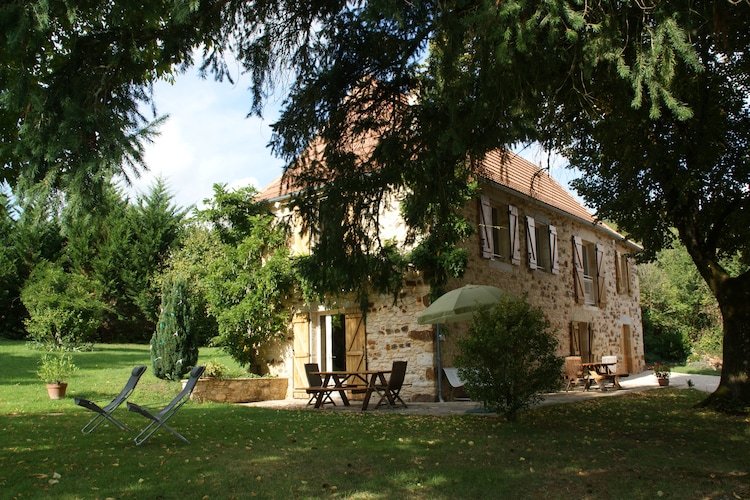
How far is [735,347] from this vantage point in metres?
8.55

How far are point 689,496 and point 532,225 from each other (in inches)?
416

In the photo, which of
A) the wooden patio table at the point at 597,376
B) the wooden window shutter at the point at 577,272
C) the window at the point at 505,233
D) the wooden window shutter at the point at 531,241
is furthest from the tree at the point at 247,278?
the wooden window shutter at the point at 577,272

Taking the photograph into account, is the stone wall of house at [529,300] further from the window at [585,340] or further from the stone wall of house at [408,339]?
the window at [585,340]

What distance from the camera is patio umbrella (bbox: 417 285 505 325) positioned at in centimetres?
895

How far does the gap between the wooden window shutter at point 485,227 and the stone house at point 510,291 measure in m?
0.02

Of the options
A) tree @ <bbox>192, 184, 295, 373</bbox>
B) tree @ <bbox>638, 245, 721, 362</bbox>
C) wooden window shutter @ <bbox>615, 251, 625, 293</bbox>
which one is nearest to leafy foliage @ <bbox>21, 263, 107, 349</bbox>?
tree @ <bbox>192, 184, 295, 373</bbox>

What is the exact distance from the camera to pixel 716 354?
22062mm

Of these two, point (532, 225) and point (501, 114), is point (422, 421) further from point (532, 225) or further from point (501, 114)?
point (532, 225)

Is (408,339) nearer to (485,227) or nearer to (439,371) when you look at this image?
(439,371)

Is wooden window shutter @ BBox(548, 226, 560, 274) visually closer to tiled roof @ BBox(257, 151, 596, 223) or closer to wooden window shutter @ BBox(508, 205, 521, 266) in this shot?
tiled roof @ BBox(257, 151, 596, 223)

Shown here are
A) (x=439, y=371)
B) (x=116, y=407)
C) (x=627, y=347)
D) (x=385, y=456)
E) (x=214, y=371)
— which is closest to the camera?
(x=385, y=456)

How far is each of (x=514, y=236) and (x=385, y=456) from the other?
890cm

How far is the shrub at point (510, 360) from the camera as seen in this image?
7.31m

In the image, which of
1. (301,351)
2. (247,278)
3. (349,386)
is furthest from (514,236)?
(247,278)
